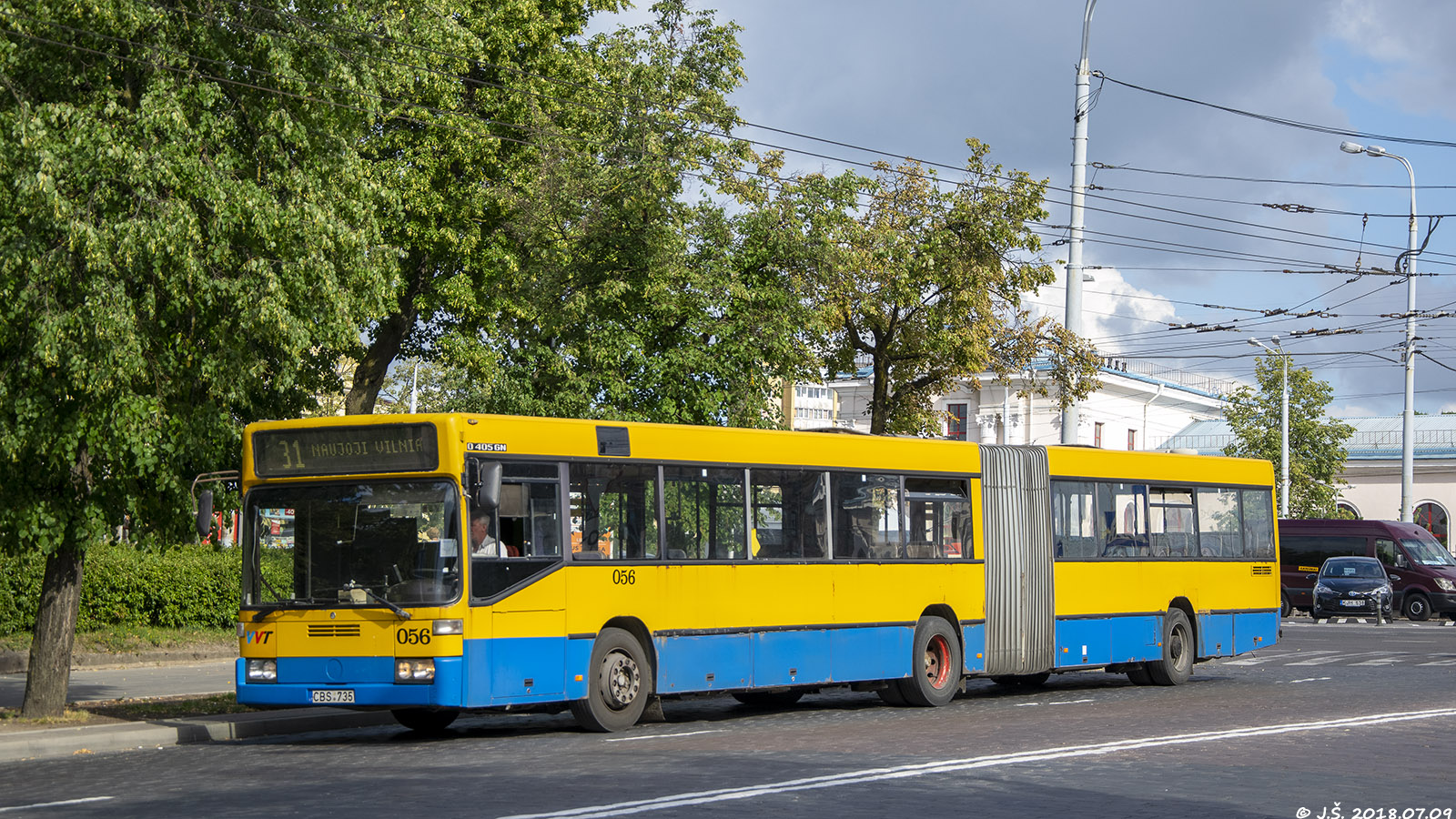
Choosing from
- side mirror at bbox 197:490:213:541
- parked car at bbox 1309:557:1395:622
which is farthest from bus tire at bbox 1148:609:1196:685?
parked car at bbox 1309:557:1395:622

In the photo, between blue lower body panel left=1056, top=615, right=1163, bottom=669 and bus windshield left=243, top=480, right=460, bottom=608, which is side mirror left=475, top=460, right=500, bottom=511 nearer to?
bus windshield left=243, top=480, right=460, bottom=608

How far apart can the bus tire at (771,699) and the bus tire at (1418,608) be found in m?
28.9

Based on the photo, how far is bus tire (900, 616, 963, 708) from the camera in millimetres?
18203

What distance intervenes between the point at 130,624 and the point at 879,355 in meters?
15.0

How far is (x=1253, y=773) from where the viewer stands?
11.4m

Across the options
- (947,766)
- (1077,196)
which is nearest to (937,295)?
(1077,196)

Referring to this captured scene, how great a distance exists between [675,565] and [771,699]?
373cm

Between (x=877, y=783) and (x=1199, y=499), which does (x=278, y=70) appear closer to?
(x=877, y=783)

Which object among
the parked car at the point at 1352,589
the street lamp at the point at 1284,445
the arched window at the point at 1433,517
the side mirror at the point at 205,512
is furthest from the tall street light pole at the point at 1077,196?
the arched window at the point at 1433,517

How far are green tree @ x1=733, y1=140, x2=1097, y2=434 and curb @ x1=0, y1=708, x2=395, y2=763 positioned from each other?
600 inches

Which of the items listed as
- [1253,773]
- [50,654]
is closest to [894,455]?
[1253,773]

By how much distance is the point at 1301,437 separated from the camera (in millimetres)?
66188

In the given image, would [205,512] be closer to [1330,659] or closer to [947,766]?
[947,766]

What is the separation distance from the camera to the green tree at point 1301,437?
215 feet
